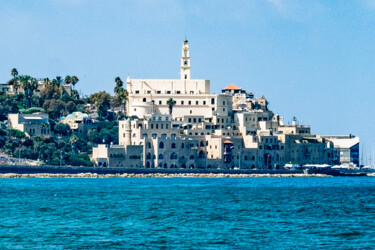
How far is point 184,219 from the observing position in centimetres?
7000

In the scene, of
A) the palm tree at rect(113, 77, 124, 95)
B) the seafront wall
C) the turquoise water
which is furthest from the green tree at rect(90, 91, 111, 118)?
the turquoise water

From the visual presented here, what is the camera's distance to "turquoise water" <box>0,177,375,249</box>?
5694 centimetres

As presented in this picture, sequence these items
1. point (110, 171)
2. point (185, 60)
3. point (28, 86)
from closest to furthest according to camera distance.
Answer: point (110, 171)
point (185, 60)
point (28, 86)

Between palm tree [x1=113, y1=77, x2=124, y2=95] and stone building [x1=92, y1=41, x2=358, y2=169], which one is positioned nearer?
stone building [x1=92, y1=41, x2=358, y2=169]

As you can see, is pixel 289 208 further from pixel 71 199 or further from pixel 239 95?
pixel 239 95

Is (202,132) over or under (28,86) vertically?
under

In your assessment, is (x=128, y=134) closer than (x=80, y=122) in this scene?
Yes

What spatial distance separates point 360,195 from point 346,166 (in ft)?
262

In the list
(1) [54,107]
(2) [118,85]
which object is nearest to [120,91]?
(2) [118,85]

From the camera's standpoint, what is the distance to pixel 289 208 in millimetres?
80688

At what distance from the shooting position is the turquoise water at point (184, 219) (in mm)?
56938

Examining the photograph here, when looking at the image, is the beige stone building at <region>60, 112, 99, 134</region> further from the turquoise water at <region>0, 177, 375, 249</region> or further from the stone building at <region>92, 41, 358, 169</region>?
the turquoise water at <region>0, 177, 375, 249</region>

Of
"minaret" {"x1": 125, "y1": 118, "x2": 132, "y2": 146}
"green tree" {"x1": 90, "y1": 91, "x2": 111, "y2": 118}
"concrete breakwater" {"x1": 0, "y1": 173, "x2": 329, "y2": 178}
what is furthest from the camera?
"green tree" {"x1": 90, "y1": 91, "x2": 111, "y2": 118}

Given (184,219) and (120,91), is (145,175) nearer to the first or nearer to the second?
(120,91)
